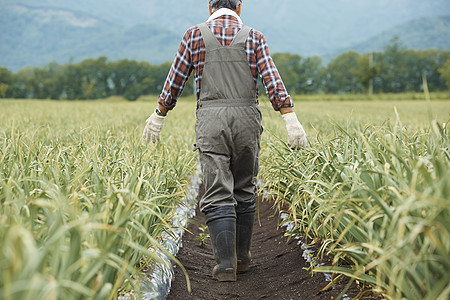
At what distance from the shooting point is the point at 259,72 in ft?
9.46

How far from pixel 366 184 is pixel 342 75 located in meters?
82.2

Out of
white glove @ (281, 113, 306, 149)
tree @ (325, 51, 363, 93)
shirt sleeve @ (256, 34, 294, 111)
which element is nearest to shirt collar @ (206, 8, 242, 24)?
shirt sleeve @ (256, 34, 294, 111)

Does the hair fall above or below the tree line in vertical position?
below

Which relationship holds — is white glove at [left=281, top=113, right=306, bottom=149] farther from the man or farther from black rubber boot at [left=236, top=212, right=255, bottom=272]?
black rubber boot at [left=236, top=212, right=255, bottom=272]

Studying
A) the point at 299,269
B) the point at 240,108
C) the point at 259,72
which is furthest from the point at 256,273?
the point at 259,72

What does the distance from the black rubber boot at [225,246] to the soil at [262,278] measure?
123 mm

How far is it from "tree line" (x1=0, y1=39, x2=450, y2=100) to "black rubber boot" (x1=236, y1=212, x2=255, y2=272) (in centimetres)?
6873

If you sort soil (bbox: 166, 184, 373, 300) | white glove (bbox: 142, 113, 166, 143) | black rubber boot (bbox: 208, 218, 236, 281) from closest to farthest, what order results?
1. soil (bbox: 166, 184, 373, 300)
2. black rubber boot (bbox: 208, 218, 236, 281)
3. white glove (bbox: 142, 113, 166, 143)

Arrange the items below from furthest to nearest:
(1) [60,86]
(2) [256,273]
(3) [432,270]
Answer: (1) [60,86] < (2) [256,273] < (3) [432,270]

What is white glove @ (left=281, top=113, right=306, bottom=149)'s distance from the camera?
9.43 feet

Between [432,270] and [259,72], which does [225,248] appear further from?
[432,270]

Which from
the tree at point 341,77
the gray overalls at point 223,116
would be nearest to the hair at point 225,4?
the gray overalls at point 223,116

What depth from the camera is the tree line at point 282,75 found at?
Answer: 71.9 meters

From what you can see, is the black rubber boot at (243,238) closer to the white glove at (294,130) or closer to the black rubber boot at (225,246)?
the black rubber boot at (225,246)
